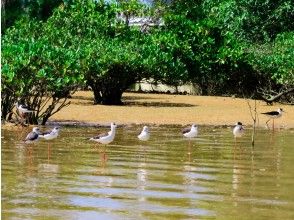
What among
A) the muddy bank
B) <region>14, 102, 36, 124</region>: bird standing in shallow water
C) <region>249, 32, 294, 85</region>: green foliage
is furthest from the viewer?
<region>249, 32, 294, 85</region>: green foliage

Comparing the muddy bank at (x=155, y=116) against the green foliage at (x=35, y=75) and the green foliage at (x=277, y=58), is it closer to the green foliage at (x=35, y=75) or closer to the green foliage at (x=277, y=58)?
the green foliage at (x=35, y=75)

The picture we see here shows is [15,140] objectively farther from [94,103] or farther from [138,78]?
[138,78]

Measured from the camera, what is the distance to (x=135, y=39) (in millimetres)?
35344

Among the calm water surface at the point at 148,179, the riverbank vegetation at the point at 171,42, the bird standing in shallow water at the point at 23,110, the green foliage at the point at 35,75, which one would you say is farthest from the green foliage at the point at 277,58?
the calm water surface at the point at 148,179

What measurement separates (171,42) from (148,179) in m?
27.2

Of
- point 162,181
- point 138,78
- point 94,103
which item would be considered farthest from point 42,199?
point 138,78

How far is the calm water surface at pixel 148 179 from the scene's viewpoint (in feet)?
25.3

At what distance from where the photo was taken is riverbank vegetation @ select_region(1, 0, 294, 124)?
29484mm

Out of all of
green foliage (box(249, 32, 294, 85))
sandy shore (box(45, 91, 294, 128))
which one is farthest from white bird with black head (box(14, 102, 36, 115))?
green foliage (box(249, 32, 294, 85))

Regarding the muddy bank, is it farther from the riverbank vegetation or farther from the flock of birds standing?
the flock of birds standing

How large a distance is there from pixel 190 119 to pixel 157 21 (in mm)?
19394

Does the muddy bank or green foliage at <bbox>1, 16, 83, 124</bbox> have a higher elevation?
green foliage at <bbox>1, 16, 83, 124</bbox>

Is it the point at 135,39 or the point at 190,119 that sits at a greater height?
the point at 135,39

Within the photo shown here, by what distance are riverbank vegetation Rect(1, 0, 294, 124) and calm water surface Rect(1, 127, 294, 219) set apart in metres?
7.15
